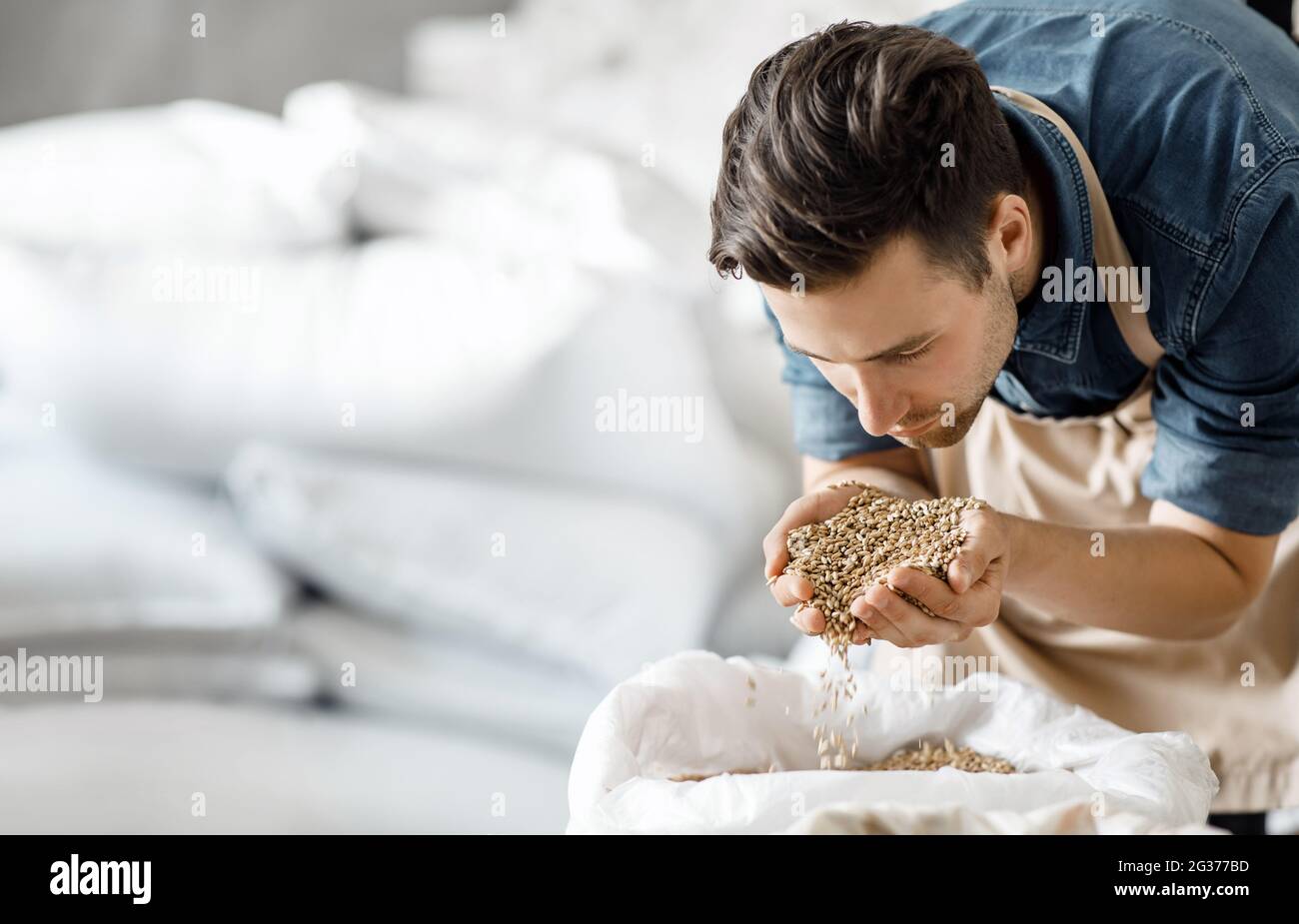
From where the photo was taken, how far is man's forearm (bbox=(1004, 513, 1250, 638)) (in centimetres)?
80

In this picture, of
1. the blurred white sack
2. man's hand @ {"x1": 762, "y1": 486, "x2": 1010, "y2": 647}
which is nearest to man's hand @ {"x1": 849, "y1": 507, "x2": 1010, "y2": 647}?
man's hand @ {"x1": 762, "y1": 486, "x2": 1010, "y2": 647}

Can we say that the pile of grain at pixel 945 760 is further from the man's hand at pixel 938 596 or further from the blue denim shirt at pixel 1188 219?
the blue denim shirt at pixel 1188 219

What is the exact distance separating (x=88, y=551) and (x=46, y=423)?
12 cm

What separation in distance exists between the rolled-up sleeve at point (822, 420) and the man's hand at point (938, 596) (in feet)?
0.70

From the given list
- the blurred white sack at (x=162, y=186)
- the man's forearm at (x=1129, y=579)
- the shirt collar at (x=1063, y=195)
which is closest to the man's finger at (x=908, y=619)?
the man's forearm at (x=1129, y=579)

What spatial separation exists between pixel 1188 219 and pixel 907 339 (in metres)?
0.20

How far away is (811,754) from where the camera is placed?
0.83 meters

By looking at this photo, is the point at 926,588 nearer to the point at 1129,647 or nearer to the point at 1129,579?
the point at 1129,579

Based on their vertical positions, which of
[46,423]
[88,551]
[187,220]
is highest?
[187,220]

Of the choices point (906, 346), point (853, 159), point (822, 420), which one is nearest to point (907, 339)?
point (906, 346)

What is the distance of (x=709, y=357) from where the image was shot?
1123 mm

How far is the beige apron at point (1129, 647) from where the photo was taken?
3.09ft
